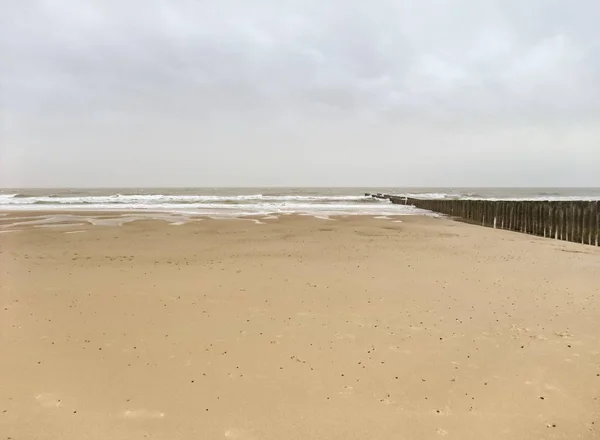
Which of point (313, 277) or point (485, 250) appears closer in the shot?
point (313, 277)

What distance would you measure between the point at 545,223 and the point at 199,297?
16697 millimetres

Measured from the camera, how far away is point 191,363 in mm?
4121

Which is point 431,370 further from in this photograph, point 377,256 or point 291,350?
point 377,256

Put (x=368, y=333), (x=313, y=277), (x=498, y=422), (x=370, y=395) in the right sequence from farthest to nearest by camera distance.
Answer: (x=313, y=277) → (x=368, y=333) → (x=370, y=395) → (x=498, y=422)

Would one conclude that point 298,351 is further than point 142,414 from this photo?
Yes

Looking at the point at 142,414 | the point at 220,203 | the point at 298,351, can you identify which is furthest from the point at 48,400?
the point at 220,203

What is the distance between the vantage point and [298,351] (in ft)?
14.6

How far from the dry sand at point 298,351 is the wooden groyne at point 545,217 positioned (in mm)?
8259

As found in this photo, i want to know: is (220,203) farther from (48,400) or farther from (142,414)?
(142,414)

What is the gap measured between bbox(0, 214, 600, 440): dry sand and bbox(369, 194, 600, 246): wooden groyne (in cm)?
826

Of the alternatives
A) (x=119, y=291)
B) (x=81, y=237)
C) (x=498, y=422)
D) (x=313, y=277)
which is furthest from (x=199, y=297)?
(x=81, y=237)

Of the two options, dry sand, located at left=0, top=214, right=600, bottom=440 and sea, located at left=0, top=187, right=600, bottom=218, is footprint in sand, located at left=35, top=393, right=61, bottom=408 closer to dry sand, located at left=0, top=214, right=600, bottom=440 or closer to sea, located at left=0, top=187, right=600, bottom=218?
dry sand, located at left=0, top=214, right=600, bottom=440

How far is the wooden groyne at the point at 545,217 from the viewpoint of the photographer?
52.9ft

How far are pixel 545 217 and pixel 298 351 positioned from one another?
17269mm
